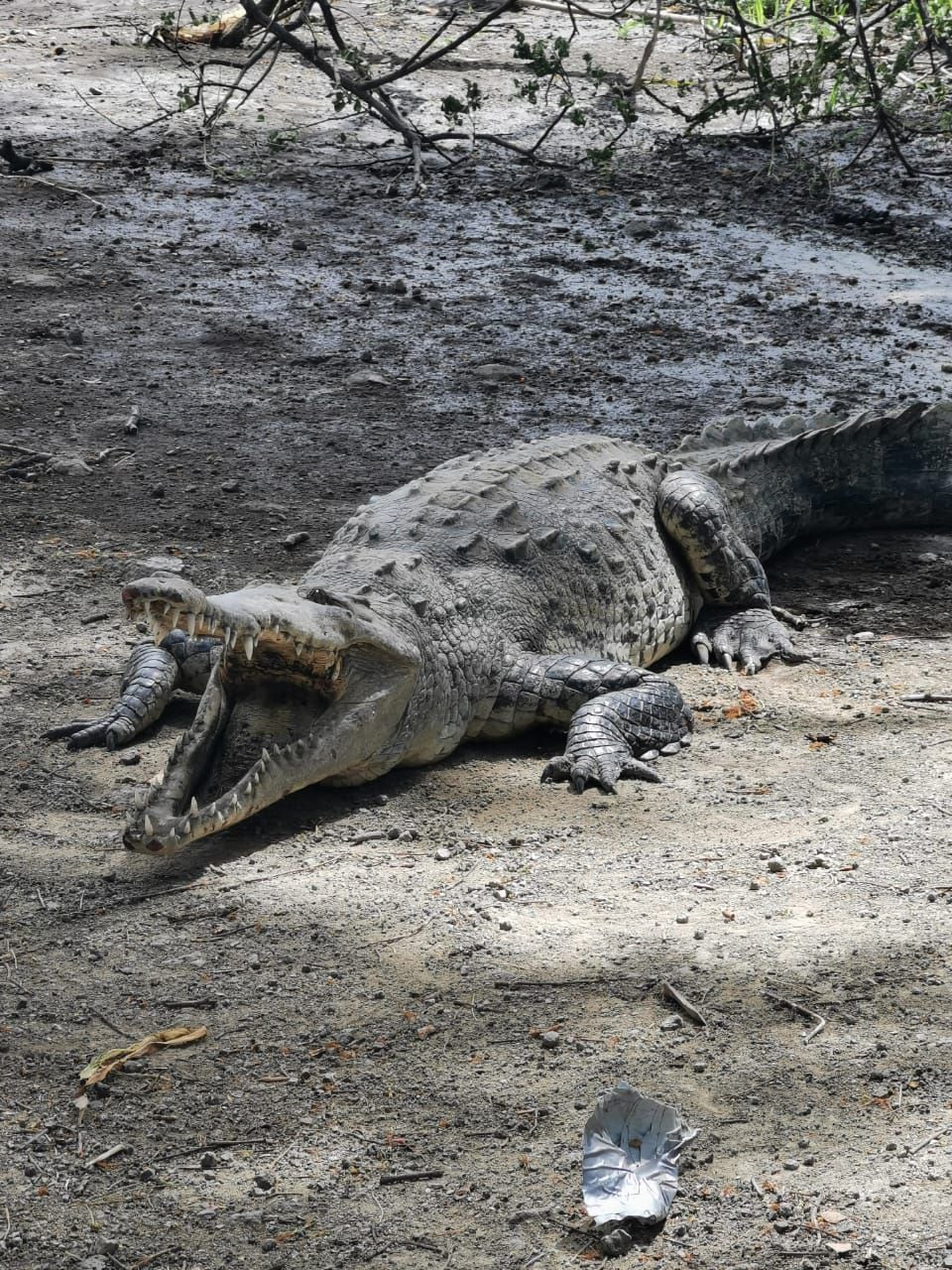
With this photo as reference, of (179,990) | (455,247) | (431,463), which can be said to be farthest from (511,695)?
(455,247)

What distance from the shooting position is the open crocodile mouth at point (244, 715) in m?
3.77

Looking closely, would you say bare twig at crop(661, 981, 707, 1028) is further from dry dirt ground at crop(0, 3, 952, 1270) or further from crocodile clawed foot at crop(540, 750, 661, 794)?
crocodile clawed foot at crop(540, 750, 661, 794)

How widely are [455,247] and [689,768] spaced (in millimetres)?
5851

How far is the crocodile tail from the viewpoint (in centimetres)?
646

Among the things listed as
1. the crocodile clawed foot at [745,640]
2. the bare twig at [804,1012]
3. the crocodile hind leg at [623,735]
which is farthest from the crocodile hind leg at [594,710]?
the bare twig at [804,1012]

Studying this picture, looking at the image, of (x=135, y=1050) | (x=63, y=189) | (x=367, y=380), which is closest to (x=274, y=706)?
(x=135, y=1050)

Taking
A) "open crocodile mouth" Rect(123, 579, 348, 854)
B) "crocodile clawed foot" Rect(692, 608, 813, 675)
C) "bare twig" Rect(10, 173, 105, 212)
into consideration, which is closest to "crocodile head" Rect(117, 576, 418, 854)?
"open crocodile mouth" Rect(123, 579, 348, 854)

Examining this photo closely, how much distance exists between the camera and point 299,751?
408 centimetres

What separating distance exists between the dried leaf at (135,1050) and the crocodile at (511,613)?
630mm

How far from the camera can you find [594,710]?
473cm

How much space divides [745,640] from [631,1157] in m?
3.15

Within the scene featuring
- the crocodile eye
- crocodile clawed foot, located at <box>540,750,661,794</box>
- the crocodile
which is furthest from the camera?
crocodile clawed foot, located at <box>540,750,661,794</box>

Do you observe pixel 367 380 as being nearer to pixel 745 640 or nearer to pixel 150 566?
pixel 150 566

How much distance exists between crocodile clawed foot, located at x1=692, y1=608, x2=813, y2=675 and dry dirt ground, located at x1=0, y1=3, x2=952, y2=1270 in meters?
0.12
